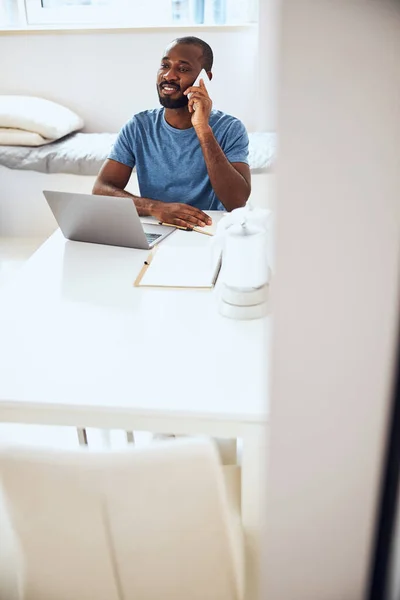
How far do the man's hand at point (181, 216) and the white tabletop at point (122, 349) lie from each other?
0.34 meters

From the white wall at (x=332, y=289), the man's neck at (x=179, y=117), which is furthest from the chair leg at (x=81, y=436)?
the white wall at (x=332, y=289)

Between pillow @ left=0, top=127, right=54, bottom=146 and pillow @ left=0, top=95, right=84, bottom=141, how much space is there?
1.2 inches

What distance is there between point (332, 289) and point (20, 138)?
3255 millimetres

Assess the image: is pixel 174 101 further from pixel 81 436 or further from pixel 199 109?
pixel 81 436

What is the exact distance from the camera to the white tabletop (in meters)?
0.96

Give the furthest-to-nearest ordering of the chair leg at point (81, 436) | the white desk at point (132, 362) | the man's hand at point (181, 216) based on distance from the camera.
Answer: the man's hand at point (181, 216)
the chair leg at point (81, 436)
the white desk at point (132, 362)

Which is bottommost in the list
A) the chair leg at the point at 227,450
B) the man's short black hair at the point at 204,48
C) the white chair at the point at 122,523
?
the chair leg at the point at 227,450

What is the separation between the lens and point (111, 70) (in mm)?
3691

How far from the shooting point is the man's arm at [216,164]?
1.94 meters

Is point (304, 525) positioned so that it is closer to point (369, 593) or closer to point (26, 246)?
point (369, 593)

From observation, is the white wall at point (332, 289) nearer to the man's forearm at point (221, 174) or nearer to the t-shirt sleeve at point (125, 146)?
the man's forearm at point (221, 174)

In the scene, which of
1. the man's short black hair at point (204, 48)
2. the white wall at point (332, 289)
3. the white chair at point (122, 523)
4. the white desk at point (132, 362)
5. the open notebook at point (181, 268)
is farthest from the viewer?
the man's short black hair at point (204, 48)

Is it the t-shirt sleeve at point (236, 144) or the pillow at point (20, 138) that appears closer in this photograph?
the t-shirt sleeve at point (236, 144)

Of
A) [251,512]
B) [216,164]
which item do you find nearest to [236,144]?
[216,164]
